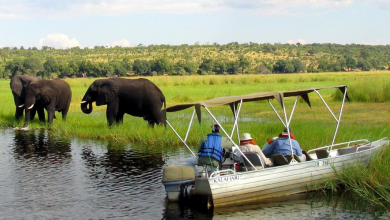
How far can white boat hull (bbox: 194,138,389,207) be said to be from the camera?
441 inches

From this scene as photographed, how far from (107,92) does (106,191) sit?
9.13 metres

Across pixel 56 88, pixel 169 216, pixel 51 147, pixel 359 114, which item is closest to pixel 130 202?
pixel 169 216

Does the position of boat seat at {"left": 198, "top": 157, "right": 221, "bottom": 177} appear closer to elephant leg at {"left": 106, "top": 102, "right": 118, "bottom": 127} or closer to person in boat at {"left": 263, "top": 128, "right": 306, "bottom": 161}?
person in boat at {"left": 263, "top": 128, "right": 306, "bottom": 161}

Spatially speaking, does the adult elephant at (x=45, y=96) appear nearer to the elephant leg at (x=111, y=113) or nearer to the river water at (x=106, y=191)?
the elephant leg at (x=111, y=113)

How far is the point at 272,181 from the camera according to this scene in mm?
11805

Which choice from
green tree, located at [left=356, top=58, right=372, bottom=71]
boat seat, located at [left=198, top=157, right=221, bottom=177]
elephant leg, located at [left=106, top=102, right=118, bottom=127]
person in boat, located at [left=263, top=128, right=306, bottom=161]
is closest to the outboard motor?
boat seat, located at [left=198, top=157, right=221, bottom=177]

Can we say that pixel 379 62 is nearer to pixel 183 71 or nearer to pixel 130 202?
pixel 183 71

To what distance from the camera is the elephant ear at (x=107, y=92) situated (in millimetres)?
21531

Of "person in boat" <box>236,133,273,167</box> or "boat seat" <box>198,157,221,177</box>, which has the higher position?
"person in boat" <box>236,133,273,167</box>

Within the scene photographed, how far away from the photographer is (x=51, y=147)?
1919cm

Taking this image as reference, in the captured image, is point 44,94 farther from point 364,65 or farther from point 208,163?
point 364,65

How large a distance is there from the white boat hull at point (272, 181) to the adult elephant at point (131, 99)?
9.55 m

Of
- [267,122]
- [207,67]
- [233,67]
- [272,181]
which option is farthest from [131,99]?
[233,67]

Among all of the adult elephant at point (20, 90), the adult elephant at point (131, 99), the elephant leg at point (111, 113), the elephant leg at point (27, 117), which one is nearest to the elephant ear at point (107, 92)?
the adult elephant at point (131, 99)
